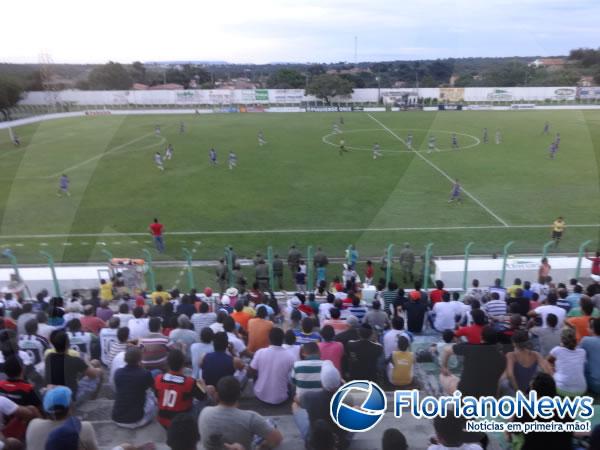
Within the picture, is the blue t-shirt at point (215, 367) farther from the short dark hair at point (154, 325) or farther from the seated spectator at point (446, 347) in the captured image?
the seated spectator at point (446, 347)

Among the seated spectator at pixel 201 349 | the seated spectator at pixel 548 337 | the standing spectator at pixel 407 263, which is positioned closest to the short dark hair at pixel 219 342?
the seated spectator at pixel 201 349

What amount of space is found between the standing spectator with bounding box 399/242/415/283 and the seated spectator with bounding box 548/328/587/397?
807 cm

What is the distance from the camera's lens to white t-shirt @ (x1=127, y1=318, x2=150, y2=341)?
659cm

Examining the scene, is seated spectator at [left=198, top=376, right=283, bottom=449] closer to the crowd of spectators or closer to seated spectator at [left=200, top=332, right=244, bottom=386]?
the crowd of spectators

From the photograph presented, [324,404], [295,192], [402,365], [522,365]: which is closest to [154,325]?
[324,404]

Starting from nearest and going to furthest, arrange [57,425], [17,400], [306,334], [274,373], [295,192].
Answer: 1. [57,425]
2. [17,400]
3. [274,373]
4. [306,334]
5. [295,192]

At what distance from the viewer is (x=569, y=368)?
16.4ft

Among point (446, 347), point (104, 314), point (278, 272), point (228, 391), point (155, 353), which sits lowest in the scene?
point (278, 272)

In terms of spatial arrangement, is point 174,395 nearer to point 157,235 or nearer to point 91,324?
point 91,324

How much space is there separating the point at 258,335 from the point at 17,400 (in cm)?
268

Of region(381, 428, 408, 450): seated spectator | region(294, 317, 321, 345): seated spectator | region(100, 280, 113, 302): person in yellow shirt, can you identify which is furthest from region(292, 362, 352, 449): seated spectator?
region(100, 280, 113, 302): person in yellow shirt

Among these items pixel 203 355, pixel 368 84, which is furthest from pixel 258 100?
pixel 203 355

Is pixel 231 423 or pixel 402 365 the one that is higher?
pixel 231 423

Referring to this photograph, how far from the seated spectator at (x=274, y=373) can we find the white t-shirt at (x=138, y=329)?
6.93 ft
